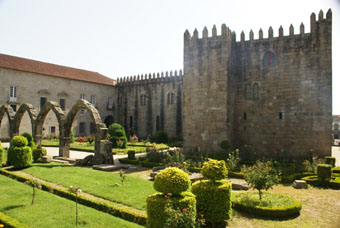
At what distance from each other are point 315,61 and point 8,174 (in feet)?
55.8

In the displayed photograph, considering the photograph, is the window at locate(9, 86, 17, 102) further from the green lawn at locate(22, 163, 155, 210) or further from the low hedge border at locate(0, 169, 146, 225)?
the low hedge border at locate(0, 169, 146, 225)

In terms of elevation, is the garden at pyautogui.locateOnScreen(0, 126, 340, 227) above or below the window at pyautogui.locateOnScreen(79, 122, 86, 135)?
below

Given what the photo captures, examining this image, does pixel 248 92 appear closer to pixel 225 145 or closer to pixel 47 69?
pixel 225 145

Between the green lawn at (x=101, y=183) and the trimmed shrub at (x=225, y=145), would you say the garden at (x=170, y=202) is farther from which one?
the trimmed shrub at (x=225, y=145)

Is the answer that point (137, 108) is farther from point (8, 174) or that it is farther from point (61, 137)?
point (8, 174)

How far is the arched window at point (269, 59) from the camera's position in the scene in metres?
17.2

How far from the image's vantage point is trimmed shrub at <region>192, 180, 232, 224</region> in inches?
246

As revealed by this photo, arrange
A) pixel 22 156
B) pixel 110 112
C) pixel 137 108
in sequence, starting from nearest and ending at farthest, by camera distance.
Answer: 1. pixel 22 156
2. pixel 137 108
3. pixel 110 112

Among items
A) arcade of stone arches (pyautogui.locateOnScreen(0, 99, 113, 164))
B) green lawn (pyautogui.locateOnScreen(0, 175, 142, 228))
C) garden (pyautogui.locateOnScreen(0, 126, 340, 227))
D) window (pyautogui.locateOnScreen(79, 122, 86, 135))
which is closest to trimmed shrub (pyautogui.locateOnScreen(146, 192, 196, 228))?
garden (pyautogui.locateOnScreen(0, 126, 340, 227))

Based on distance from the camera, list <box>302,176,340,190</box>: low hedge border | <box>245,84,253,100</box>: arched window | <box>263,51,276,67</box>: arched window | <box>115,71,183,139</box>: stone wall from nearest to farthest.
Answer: <box>302,176,340,190</box>: low hedge border < <box>263,51,276,67</box>: arched window < <box>245,84,253,100</box>: arched window < <box>115,71,183,139</box>: stone wall

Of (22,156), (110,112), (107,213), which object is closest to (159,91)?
(110,112)

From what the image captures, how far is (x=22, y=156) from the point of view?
12.3 m

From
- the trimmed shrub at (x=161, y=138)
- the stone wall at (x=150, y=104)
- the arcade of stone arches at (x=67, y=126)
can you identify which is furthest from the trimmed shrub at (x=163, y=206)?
the stone wall at (x=150, y=104)

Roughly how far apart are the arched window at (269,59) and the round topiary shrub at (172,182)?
1395 cm
